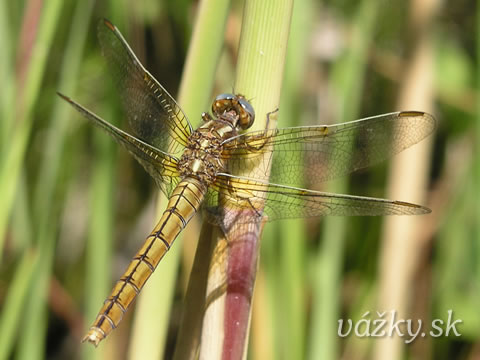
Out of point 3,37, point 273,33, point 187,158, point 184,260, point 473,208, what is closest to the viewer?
point 273,33

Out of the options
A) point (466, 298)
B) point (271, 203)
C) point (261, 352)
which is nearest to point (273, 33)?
point (271, 203)

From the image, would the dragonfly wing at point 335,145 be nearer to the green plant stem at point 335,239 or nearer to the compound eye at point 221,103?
the compound eye at point 221,103

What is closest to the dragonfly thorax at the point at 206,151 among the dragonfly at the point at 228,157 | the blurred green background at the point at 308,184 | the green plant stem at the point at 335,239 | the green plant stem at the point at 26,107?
the dragonfly at the point at 228,157

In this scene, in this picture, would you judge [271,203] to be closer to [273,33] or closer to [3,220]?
[273,33]

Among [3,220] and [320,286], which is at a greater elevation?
[320,286]

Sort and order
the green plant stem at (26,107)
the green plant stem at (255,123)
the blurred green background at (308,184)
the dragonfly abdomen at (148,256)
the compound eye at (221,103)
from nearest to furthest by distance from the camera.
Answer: the green plant stem at (255,123) → the dragonfly abdomen at (148,256) → the compound eye at (221,103) → the green plant stem at (26,107) → the blurred green background at (308,184)

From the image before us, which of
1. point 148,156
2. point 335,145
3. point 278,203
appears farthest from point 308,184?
point 148,156
